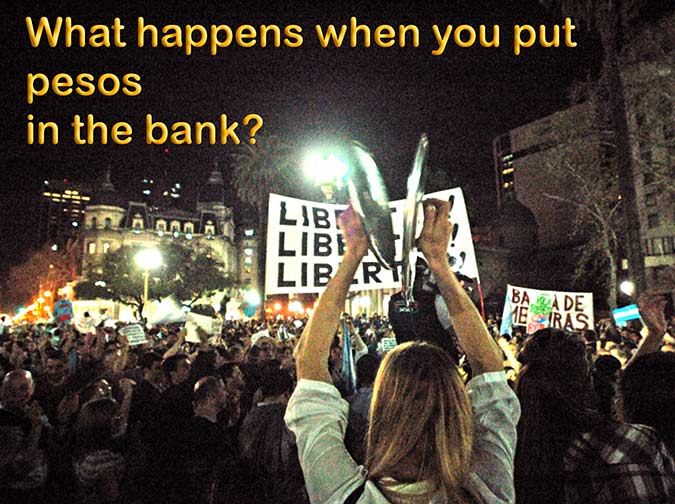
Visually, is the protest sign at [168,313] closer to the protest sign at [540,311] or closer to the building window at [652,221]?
the protest sign at [540,311]

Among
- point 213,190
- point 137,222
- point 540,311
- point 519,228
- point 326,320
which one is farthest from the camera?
point 213,190

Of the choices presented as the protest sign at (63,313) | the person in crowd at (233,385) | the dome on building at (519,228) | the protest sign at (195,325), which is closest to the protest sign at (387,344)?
the person in crowd at (233,385)

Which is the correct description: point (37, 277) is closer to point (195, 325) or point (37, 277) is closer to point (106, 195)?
point (106, 195)

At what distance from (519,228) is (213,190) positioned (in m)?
76.1

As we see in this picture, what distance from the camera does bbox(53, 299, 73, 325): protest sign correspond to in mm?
18328

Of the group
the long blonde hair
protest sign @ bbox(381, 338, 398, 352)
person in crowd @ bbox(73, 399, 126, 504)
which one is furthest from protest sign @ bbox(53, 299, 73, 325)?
the long blonde hair

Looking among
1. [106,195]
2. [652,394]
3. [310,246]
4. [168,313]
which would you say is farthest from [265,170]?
[106,195]

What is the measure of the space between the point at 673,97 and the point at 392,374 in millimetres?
24057

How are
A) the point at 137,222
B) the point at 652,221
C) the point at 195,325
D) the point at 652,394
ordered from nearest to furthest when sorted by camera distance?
the point at 652,394 → the point at 195,325 → the point at 652,221 → the point at 137,222

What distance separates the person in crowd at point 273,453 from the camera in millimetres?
3723

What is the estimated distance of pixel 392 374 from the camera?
167 cm

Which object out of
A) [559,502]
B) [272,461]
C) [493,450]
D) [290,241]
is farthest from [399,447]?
[290,241]

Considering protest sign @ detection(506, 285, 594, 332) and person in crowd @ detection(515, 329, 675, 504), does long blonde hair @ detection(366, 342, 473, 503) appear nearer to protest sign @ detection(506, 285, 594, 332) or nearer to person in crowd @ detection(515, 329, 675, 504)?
person in crowd @ detection(515, 329, 675, 504)

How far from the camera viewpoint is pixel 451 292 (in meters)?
1.97
